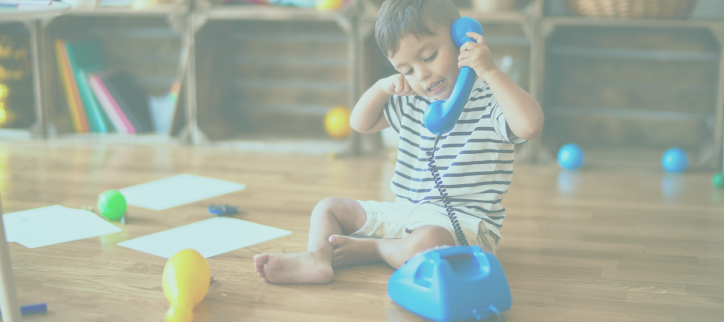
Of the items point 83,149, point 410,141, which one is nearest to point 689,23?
point 410,141

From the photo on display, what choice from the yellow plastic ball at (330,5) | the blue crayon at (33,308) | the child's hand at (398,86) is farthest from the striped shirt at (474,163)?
the yellow plastic ball at (330,5)

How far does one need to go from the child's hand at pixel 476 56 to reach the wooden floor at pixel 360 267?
404 millimetres

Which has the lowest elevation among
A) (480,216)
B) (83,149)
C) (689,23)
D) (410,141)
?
(83,149)

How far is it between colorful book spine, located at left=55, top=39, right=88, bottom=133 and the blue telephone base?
216cm

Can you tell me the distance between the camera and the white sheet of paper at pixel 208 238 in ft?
4.40

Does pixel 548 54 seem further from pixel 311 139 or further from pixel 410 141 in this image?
pixel 410 141

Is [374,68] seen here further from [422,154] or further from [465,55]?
[465,55]

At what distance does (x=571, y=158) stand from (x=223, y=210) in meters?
1.21

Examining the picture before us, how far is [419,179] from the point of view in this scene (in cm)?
128

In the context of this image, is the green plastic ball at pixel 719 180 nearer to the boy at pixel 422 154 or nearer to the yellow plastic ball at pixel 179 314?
the boy at pixel 422 154

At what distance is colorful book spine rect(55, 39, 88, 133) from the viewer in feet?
8.91

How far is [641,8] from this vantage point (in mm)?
2152

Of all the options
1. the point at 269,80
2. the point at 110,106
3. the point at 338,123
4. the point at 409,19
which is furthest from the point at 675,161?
the point at 110,106

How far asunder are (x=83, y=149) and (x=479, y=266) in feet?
6.31
